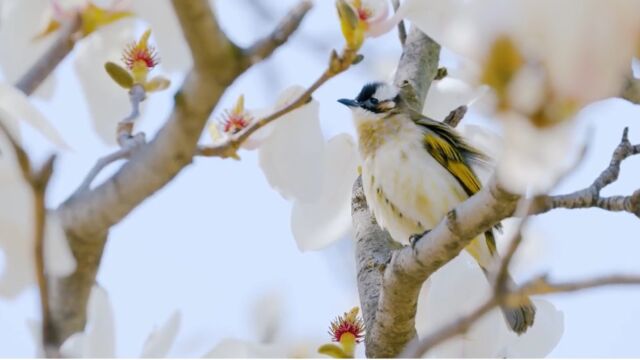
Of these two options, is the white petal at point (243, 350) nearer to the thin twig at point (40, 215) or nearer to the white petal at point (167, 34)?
the thin twig at point (40, 215)

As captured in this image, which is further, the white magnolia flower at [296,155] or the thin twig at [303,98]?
the white magnolia flower at [296,155]

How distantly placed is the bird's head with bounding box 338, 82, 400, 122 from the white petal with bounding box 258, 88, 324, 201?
161 centimetres

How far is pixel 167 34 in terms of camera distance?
3.58 ft

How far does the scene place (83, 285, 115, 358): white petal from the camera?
2.88ft

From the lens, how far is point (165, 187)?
990 mm

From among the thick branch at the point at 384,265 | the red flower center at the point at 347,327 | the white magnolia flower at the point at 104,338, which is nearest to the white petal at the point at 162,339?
the white magnolia flower at the point at 104,338

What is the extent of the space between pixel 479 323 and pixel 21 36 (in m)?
0.70

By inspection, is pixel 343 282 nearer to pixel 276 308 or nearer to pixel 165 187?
pixel 276 308

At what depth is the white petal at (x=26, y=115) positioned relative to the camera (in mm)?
765

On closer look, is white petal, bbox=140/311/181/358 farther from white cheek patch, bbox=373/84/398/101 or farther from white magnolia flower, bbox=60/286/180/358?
white cheek patch, bbox=373/84/398/101

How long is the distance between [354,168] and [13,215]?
1.11m

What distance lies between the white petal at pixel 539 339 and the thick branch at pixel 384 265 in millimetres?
364

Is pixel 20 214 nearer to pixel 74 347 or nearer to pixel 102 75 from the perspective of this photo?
pixel 74 347

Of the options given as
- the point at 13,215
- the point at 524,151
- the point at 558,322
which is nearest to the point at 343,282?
the point at 558,322
